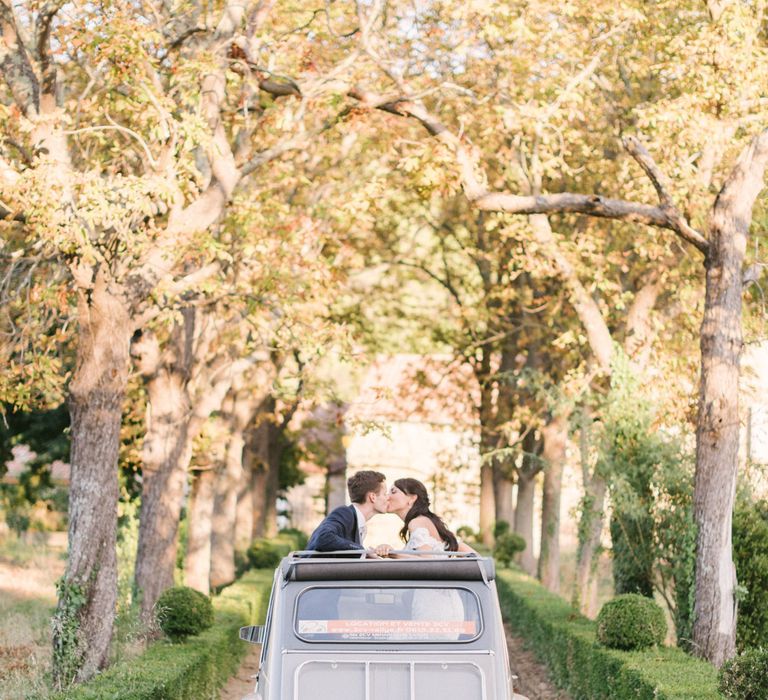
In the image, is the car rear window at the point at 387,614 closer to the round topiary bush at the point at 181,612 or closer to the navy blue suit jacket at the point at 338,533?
the navy blue suit jacket at the point at 338,533

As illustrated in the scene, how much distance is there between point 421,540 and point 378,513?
0.47 meters

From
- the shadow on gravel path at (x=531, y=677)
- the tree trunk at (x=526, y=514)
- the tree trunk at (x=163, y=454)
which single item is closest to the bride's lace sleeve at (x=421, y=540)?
the shadow on gravel path at (x=531, y=677)

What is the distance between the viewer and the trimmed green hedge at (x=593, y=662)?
1117cm

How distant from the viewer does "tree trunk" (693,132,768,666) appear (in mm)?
14070

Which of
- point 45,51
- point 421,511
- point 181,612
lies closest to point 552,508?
point 181,612

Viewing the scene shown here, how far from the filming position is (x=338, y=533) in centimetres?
993

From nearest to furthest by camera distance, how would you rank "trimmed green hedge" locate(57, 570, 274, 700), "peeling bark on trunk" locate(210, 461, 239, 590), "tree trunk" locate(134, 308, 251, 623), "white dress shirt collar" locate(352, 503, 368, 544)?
"white dress shirt collar" locate(352, 503, 368, 544) < "trimmed green hedge" locate(57, 570, 274, 700) < "tree trunk" locate(134, 308, 251, 623) < "peeling bark on trunk" locate(210, 461, 239, 590)

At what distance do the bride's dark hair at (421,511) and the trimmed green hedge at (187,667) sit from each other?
275cm

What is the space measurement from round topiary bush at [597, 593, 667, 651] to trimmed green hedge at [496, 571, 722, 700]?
0.41 ft

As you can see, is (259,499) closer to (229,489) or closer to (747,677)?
(229,489)

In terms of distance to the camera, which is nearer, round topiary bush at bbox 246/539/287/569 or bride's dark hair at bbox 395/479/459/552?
bride's dark hair at bbox 395/479/459/552

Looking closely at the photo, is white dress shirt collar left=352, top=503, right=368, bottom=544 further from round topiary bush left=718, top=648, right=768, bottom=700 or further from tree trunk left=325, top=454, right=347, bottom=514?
tree trunk left=325, top=454, right=347, bottom=514

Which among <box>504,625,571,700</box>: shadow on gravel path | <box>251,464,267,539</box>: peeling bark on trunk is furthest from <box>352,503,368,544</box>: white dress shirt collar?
<box>251,464,267,539</box>: peeling bark on trunk

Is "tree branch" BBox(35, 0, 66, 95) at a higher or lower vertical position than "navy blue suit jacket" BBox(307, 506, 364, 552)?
higher
